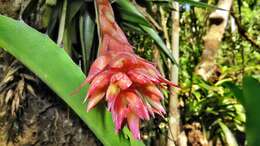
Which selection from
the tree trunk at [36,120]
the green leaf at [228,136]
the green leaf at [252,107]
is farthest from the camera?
the green leaf at [228,136]

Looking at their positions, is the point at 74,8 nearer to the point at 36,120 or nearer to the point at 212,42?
the point at 36,120

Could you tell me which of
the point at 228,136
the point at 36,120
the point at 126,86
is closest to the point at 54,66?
the point at 126,86

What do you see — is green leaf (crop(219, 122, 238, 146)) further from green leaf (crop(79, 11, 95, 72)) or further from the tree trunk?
green leaf (crop(79, 11, 95, 72))

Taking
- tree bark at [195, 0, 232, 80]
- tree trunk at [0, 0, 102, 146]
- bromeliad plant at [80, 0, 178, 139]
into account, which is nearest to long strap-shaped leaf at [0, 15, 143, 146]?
bromeliad plant at [80, 0, 178, 139]

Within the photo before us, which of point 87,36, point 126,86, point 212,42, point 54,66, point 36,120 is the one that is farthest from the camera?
point 212,42

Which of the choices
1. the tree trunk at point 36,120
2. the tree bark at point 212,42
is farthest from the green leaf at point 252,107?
the tree bark at point 212,42

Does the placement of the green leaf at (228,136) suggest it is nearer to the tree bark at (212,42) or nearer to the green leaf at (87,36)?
the tree bark at (212,42)

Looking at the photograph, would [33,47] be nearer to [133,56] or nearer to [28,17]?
[133,56]
